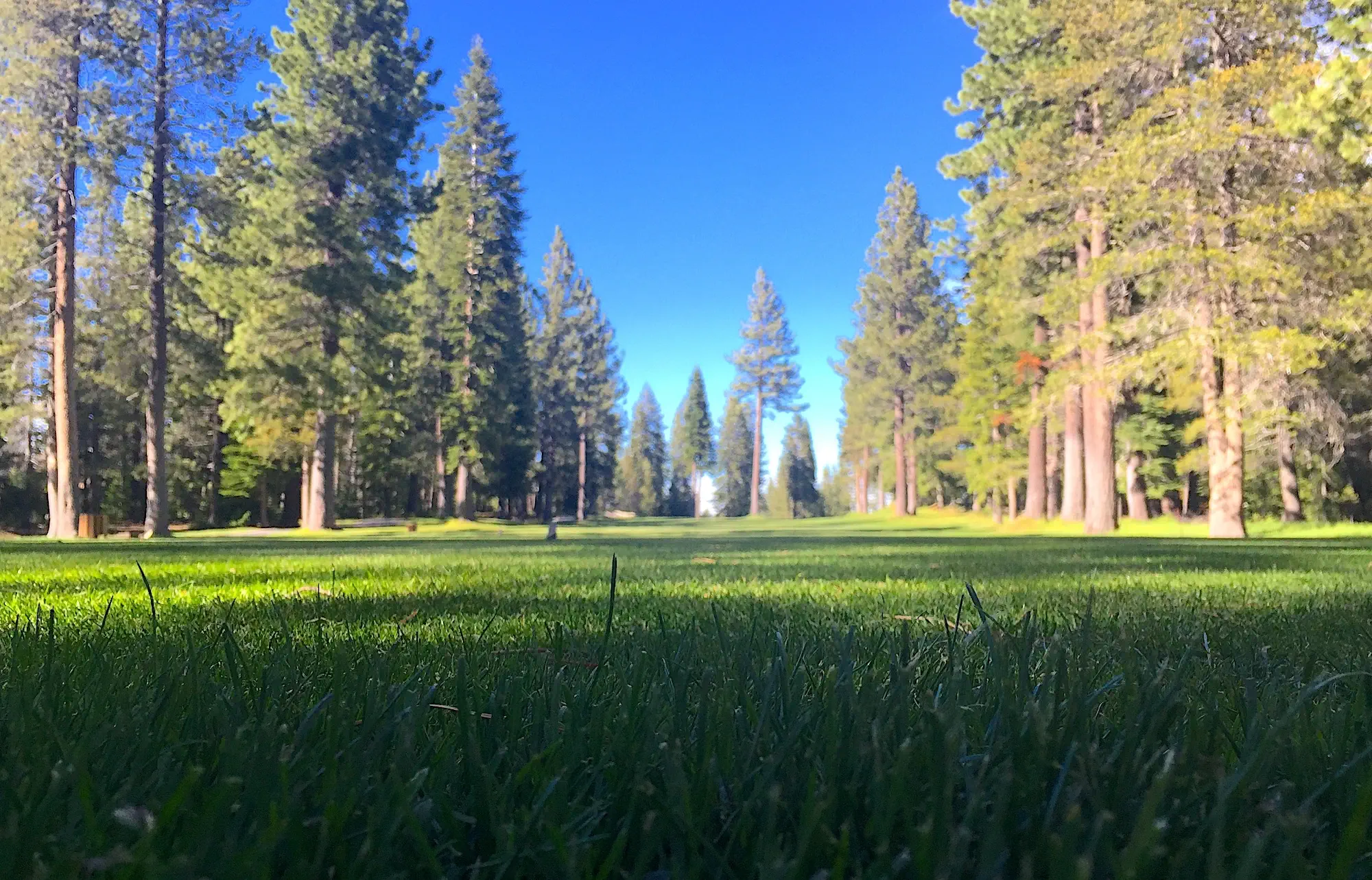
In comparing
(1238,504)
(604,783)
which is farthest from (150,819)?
(1238,504)

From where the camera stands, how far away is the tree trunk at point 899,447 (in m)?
44.2

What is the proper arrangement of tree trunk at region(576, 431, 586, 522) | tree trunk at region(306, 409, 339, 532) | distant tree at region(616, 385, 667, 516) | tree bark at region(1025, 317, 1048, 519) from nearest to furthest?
1. tree trunk at region(306, 409, 339, 532)
2. tree bark at region(1025, 317, 1048, 519)
3. tree trunk at region(576, 431, 586, 522)
4. distant tree at region(616, 385, 667, 516)

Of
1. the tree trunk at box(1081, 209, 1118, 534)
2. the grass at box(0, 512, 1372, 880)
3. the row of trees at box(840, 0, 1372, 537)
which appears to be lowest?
the grass at box(0, 512, 1372, 880)

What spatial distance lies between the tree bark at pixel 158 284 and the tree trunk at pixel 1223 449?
22345 mm

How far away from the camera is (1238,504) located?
15.7 meters

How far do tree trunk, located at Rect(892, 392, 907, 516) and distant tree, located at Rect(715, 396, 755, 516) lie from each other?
34.5 meters

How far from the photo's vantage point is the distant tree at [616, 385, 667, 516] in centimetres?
8275

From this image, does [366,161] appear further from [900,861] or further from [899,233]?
[899,233]

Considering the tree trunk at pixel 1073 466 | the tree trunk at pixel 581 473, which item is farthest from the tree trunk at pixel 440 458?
the tree trunk at pixel 1073 466

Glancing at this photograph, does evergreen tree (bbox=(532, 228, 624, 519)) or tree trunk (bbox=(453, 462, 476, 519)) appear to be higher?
evergreen tree (bbox=(532, 228, 624, 519))

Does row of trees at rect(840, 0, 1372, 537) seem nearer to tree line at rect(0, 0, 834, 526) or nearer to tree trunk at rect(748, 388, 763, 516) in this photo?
tree line at rect(0, 0, 834, 526)

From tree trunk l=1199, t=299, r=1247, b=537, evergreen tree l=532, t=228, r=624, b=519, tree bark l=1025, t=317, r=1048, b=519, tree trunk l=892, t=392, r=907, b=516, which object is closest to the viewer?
tree trunk l=1199, t=299, r=1247, b=537

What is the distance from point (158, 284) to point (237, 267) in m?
3.99

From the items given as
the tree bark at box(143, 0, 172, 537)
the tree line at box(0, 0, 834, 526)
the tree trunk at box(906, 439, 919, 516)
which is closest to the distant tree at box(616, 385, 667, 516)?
the tree trunk at box(906, 439, 919, 516)
